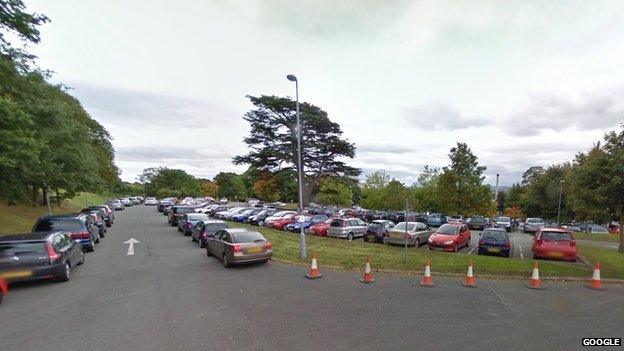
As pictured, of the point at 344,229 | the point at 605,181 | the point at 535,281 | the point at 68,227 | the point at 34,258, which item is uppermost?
the point at 605,181

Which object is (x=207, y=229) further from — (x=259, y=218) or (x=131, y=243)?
(x=259, y=218)

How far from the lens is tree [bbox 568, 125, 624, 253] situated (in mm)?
12477

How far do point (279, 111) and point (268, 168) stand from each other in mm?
6872

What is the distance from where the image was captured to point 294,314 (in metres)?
6.59

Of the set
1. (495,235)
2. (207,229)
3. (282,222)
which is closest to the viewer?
(495,235)

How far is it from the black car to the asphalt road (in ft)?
1.34

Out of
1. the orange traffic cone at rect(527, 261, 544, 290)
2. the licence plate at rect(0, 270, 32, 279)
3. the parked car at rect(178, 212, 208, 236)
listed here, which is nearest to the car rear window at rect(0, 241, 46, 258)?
the licence plate at rect(0, 270, 32, 279)

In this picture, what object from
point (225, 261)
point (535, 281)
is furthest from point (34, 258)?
point (535, 281)

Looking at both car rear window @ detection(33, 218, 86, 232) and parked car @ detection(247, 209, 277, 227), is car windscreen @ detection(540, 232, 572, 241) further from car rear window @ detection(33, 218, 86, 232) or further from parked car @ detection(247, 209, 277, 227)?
parked car @ detection(247, 209, 277, 227)

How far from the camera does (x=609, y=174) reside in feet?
42.5

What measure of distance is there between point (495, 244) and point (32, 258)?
54.6 ft

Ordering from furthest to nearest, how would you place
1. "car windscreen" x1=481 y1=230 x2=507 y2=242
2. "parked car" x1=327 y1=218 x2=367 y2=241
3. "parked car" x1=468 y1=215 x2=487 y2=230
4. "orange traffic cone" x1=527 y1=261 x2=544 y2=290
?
1. "parked car" x1=468 y1=215 x2=487 y2=230
2. "parked car" x1=327 y1=218 x2=367 y2=241
3. "car windscreen" x1=481 y1=230 x2=507 y2=242
4. "orange traffic cone" x1=527 y1=261 x2=544 y2=290

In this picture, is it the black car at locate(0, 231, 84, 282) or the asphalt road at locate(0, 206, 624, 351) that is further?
the black car at locate(0, 231, 84, 282)

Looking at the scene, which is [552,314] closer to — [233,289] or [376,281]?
[376,281]
